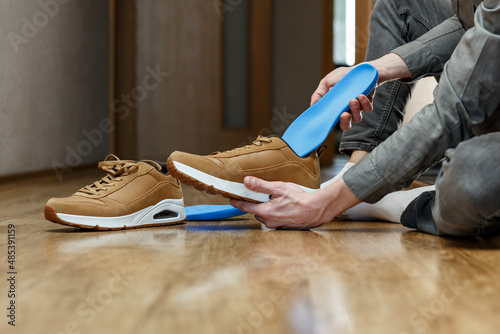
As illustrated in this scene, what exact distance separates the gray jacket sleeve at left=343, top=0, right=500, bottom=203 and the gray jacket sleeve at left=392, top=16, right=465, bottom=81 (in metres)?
0.19

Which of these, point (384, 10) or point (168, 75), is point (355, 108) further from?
point (168, 75)

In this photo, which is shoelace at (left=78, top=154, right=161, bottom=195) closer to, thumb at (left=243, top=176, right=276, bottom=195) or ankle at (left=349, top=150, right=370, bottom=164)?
thumb at (left=243, top=176, right=276, bottom=195)

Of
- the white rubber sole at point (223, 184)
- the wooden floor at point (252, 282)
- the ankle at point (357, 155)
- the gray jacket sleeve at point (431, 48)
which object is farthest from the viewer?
the ankle at point (357, 155)

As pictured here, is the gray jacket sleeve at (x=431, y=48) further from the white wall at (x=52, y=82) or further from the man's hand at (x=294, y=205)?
the white wall at (x=52, y=82)

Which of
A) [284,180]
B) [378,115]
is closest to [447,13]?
[378,115]

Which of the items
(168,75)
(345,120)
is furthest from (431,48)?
(168,75)

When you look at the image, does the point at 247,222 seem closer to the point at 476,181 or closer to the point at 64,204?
the point at 64,204

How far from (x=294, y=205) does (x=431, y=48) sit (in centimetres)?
41

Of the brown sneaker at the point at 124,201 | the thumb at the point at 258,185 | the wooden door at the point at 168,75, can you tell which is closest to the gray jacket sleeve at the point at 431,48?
the thumb at the point at 258,185

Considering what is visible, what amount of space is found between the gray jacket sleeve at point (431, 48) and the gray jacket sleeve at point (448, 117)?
185 mm

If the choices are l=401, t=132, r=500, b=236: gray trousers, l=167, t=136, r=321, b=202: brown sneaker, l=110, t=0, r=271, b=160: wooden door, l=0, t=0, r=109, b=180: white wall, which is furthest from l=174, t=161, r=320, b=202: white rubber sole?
l=110, t=0, r=271, b=160: wooden door

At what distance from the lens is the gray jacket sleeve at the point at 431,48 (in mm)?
1015

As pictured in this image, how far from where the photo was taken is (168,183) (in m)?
1.04

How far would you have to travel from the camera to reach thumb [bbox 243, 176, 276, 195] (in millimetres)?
925
